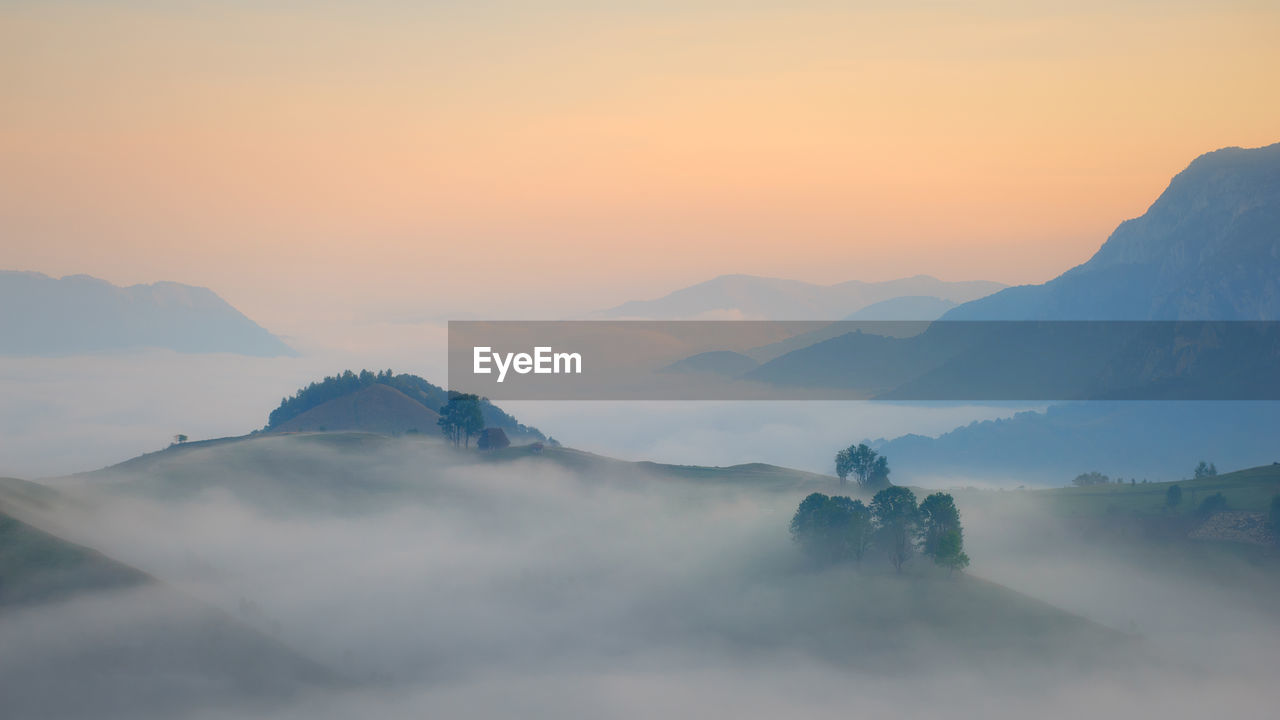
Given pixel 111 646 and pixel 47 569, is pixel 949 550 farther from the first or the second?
pixel 47 569

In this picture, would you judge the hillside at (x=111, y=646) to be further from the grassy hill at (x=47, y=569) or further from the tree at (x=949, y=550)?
the tree at (x=949, y=550)

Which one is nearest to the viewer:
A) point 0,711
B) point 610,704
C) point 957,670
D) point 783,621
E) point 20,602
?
point 0,711

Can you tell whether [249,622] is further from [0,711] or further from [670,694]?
[670,694]

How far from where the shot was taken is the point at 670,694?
173m

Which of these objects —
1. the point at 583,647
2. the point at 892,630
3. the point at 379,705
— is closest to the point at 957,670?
the point at 892,630

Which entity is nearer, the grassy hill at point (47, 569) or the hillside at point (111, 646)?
the hillside at point (111, 646)

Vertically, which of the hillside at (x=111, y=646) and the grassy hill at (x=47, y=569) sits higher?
the grassy hill at (x=47, y=569)

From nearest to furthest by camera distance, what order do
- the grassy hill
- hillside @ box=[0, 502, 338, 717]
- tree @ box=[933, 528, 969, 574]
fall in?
hillside @ box=[0, 502, 338, 717] < the grassy hill < tree @ box=[933, 528, 969, 574]

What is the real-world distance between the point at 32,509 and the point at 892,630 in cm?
14171

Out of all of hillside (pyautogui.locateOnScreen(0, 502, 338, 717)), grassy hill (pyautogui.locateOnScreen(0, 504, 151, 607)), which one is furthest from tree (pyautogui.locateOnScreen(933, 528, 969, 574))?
grassy hill (pyautogui.locateOnScreen(0, 504, 151, 607))

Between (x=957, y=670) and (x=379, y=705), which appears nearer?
(x=379, y=705)

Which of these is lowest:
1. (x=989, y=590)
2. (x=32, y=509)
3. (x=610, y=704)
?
(x=610, y=704)

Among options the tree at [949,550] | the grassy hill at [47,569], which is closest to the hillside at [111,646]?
the grassy hill at [47,569]

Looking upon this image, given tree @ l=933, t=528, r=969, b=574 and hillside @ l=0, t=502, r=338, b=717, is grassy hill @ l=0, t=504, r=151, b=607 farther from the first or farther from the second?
tree @ l=933, t=528, r=969, b=574
